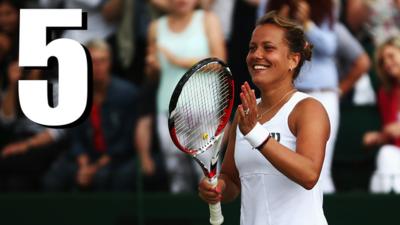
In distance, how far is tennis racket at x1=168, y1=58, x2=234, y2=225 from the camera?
400 centimetres

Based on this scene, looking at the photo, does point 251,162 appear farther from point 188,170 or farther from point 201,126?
point 188,170

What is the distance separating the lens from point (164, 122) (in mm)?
7039

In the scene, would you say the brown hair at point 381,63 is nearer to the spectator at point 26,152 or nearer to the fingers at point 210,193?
the spectator at point 26,152

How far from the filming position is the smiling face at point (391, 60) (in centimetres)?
688

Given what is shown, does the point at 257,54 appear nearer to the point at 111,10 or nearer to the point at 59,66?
the point at 111,10

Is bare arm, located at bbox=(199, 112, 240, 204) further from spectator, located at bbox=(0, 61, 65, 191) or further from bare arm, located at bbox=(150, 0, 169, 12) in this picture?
spectator, located at bbox=(0, 61, 65, 191)

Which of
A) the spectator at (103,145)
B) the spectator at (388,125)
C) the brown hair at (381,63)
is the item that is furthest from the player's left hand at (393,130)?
the spectator at (103,145)

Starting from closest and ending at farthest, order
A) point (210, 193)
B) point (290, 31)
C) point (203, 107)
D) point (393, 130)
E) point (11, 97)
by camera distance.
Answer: point (290, 31), point (210, 193), point (203, 107), point (393, 130), point (11, 97)

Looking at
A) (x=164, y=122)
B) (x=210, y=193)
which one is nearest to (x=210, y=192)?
(x=210, y=193)

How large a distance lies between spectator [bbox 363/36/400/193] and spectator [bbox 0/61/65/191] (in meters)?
2.26

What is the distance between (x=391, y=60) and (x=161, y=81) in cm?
160

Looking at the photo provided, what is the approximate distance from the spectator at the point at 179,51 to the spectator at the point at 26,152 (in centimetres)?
84

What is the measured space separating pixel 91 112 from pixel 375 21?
7.00 ft

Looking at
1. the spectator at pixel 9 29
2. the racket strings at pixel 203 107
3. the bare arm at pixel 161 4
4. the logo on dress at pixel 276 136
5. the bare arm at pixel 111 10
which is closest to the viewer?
the logo on dress at pixel 276 136
